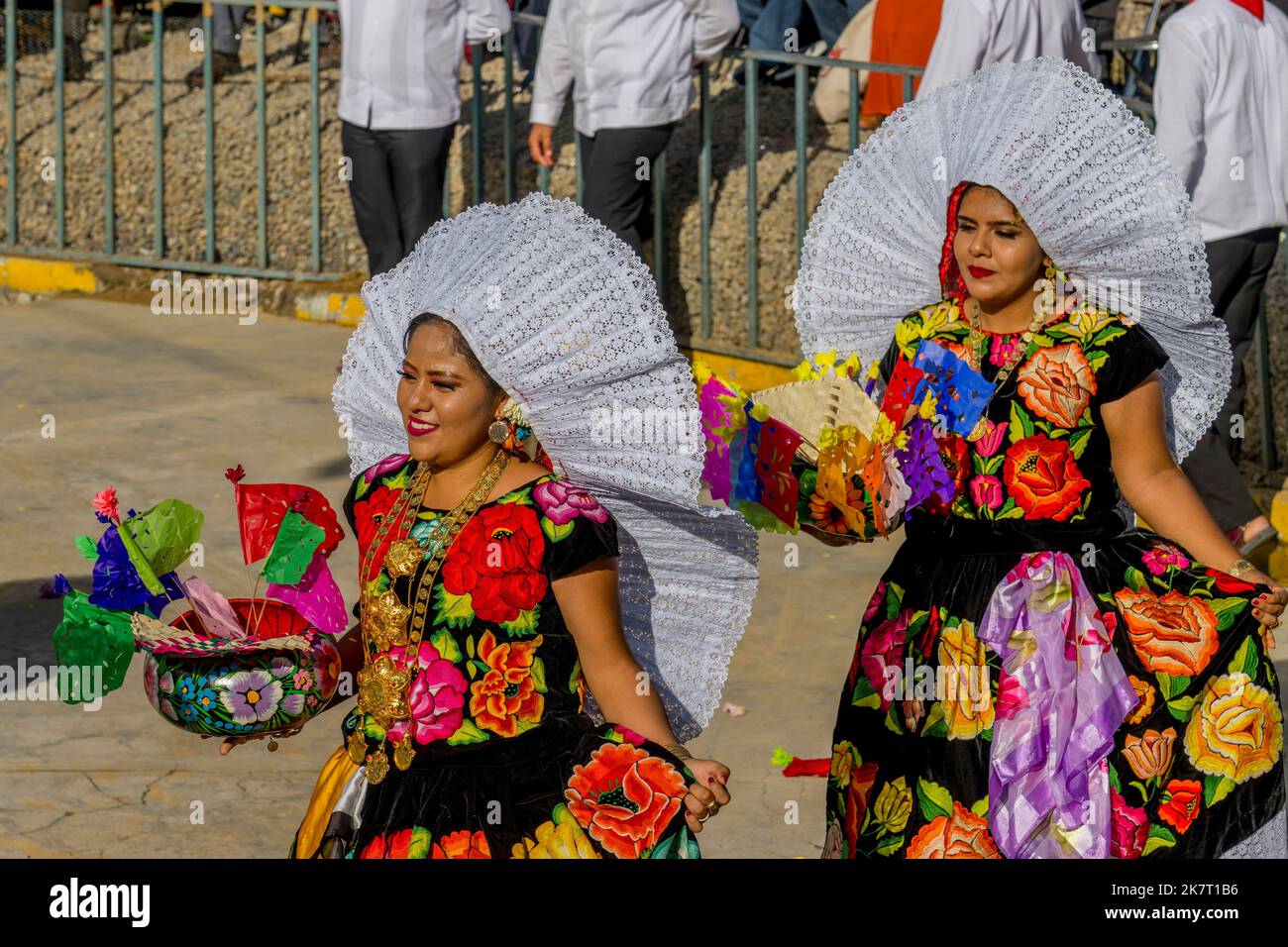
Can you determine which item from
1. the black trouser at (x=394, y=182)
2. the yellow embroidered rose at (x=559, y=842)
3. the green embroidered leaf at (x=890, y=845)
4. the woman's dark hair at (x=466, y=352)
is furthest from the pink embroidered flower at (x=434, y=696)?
the black trouser at (x=394, y=182)

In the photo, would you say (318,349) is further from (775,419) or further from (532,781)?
(532,781)

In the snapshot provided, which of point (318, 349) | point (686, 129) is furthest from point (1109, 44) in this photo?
point (318, 349)

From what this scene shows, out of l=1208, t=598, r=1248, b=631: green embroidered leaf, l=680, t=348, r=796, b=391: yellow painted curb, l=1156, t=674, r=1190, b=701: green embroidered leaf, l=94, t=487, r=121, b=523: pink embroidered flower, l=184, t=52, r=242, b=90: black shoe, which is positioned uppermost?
l=94, t=487, r=121, b=523: pink embroidered flower

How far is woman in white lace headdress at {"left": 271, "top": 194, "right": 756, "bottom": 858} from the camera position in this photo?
3658 millimetres

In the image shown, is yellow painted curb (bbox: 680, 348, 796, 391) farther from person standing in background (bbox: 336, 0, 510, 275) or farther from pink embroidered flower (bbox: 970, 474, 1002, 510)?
pink embroidered flower (bbox: 970, 474, 1002, 510)

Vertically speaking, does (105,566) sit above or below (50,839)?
above

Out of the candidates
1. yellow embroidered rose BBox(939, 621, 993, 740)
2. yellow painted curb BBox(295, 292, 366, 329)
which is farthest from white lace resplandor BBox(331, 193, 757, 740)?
yellow painted curb BBox(295, 292, 366, 329)

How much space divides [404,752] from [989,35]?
4.69 m

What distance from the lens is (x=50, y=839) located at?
5223mm

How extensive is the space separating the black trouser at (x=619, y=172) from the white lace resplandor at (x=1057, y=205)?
4143mm

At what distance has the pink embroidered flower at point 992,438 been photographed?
4.58 metres

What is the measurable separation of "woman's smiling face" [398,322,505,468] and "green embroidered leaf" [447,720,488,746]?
17.0 inches

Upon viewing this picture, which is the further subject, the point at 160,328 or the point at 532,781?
the point at 160,328
